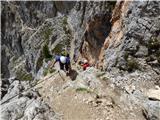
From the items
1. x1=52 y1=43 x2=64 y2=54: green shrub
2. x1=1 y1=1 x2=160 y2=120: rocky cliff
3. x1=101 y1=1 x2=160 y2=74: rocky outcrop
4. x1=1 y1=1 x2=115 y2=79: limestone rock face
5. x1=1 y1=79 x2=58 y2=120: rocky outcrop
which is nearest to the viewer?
x1=1 y1=79 x2=58 y2=120: rocky outcrop

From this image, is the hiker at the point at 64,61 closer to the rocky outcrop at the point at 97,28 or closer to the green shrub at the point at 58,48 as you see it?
the rocky outcrop at the point at 97,28

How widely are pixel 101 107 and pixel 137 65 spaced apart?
514cm

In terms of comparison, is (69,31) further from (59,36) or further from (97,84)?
(97,84)

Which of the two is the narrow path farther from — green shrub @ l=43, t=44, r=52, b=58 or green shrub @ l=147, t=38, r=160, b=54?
green shrub @ l=43, t=44, r=52, b=58

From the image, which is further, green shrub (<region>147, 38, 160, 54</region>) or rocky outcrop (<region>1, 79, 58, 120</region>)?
green shrub (<region>147, 38, 160, 54</region>)

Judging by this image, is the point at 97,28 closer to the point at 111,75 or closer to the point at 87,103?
the point at 111,75

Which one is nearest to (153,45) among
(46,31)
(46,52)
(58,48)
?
(58,48)

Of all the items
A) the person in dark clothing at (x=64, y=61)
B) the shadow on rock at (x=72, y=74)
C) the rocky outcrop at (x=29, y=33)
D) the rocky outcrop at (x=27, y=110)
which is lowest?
the rocky outcrop at (x=29, y=33)

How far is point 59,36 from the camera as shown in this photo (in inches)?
2242

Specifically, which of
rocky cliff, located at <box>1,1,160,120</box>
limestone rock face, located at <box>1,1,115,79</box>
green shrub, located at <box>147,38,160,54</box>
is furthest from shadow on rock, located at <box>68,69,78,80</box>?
limestone rock face, located at <box>1,1,115,79</box>

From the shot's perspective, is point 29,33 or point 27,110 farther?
point 29,33

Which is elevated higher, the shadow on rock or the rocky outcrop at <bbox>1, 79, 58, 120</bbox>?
the rocky outcrop at <bbox>1, 79, 58, 120</bbox>

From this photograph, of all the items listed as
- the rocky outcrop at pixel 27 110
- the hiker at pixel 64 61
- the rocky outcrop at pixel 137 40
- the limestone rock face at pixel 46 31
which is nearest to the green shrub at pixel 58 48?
the limestone rock face at pixel 46 31

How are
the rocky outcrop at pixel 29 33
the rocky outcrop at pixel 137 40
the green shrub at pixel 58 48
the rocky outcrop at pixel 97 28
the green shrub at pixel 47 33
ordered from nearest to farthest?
the rocky outcrop at pixel 137 40 → the rocky outcrop at pixel 97 28 → the green shrub at pixel 58 48 → the rocky outcrop at pixel 29 33 → the green shrub at pixel 47 33
